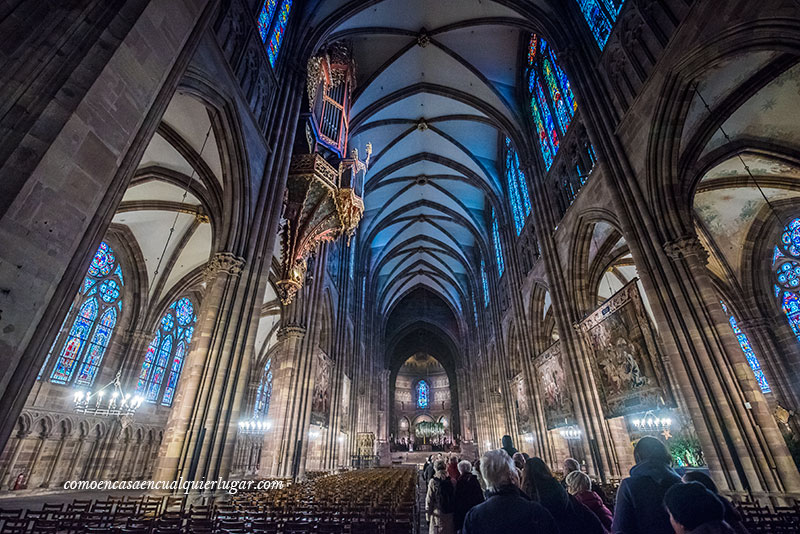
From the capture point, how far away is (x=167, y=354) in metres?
18.5

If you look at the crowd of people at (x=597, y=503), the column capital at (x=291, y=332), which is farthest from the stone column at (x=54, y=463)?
the crowd of people at (x=597, y=503)

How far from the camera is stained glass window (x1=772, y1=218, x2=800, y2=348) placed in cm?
1159

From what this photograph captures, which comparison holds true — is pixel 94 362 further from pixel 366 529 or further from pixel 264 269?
pixel 366 529

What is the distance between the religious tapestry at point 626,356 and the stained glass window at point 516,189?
323 inches

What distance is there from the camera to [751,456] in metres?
5.63

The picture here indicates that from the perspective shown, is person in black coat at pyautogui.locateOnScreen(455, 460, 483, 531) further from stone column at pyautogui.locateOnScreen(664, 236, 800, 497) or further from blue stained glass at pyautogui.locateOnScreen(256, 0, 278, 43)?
blue stained glass at pyautogui.locateOnScreen(256, 0, 278, 43)

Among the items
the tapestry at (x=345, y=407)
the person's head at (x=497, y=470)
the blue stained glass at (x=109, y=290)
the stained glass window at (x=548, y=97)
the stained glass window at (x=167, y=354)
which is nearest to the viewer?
the person's head at (x=497, y=470)

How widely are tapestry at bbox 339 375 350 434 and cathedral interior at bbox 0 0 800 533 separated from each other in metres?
0.34

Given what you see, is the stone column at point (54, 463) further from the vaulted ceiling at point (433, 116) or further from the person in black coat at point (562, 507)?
the person in black coat at point (562, 507)

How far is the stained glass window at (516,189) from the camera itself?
1706 cm

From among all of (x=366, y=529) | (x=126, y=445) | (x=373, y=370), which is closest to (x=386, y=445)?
(x=373, y=370)

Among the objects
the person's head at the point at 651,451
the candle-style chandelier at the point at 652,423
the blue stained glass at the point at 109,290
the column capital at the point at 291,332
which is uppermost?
the blue stained glass at the point at 109,290

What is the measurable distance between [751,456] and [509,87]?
15.8 m

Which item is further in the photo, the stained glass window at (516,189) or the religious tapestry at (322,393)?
the stained glass window at (516,189)
